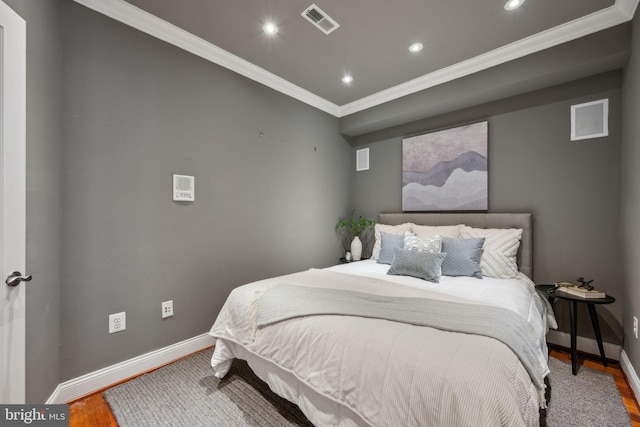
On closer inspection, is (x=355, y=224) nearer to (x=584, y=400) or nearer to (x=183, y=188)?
(x=183, y=188)

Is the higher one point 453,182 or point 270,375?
point 453,182

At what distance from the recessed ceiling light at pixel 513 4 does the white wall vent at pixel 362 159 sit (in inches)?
87.6

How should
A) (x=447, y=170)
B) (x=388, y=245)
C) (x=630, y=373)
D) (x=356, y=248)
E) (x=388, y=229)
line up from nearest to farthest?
(x=630, y=373)
(x=388, y=245)
(x=447, y=170)
(x=388, y=229)
(x=356, y=248)

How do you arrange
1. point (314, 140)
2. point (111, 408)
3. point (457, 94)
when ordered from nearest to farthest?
point (111, 408), point (457, 94), point (314, 140)

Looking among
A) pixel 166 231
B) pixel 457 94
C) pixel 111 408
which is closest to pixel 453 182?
pixel 457 94

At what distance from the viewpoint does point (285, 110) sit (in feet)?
10.8

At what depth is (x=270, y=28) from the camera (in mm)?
2285

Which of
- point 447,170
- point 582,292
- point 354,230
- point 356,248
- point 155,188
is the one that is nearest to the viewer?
point 582,292

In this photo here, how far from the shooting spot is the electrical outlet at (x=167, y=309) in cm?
226

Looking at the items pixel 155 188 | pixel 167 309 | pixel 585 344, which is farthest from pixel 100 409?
pixel 585 344

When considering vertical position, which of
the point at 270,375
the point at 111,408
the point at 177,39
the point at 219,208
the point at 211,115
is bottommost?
the point at 111,408

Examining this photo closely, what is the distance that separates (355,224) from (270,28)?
2.69 metres

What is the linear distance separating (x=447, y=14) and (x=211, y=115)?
221cm

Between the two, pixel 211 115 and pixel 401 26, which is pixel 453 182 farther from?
pixel 211 115
